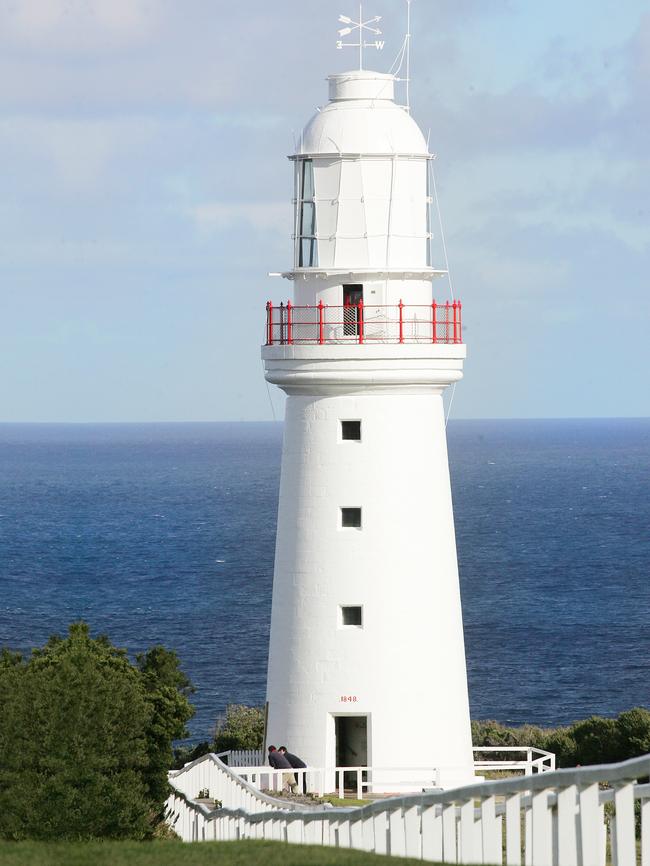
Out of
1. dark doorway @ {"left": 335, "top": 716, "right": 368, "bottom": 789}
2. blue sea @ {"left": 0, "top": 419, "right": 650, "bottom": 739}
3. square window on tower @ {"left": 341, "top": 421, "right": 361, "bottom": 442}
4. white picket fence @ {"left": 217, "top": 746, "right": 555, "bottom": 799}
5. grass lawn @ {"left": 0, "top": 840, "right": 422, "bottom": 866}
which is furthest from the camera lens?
blue sea @ {"left": 0, "top": 419, "right": 650, "bottom": 739}

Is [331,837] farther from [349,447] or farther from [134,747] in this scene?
[349,447]

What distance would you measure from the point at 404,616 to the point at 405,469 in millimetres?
2275

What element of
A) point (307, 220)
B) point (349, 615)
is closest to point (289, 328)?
point (307, 220)

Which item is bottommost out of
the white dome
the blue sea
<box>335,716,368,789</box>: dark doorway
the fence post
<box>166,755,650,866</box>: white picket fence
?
<box>166,755,650,866</box>: white picket fence

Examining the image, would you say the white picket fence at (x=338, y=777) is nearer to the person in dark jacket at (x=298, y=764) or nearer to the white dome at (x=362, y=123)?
the person in dark jacket at (x=298, y=764)

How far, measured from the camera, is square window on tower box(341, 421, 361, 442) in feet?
88.7

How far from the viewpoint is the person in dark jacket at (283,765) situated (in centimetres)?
2627

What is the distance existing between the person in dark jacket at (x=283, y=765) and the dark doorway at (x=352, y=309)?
259 inches

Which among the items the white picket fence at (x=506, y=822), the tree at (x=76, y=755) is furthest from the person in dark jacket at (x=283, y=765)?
the white picket fence at (x=506, y=822)

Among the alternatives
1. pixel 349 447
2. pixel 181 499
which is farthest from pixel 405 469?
pixel 181 499

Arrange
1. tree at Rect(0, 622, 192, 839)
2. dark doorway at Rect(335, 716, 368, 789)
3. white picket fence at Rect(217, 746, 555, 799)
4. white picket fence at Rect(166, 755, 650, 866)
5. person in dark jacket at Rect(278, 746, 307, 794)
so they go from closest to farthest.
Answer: white picket fence at Rect(166, 755, 650, 866), tree at Rect(0, 622, 192, 839), white picket fence at Rect(217, 746, 555, 799), person in dark jacket at Rect(278, 746, 307, 794), dark doorway at Rect(335, 716, 368, 789)

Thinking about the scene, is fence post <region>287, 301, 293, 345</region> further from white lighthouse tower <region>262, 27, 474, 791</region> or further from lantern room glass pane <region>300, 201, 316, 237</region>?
lantern room glass pane <region>300, 201, 316, 237</region>

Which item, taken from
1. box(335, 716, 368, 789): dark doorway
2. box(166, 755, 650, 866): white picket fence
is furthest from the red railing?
box(166, 755, 650, 866): white picket fence

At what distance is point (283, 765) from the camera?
2656 cm
